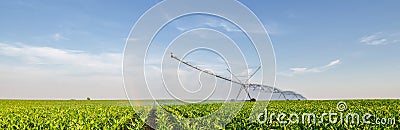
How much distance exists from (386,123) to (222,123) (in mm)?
5074

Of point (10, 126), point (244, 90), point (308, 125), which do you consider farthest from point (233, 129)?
point (244, 90)

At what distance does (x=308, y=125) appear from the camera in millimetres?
10531

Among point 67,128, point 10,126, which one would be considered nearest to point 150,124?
point 67,128

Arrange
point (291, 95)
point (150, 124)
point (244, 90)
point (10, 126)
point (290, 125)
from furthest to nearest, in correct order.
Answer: point (291, 95) → point (244, 90) → point (150, 124) → point (10, 126) → point (290, 125)

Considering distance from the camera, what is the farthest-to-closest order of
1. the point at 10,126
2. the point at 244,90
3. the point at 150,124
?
the point at 244,90 < the point at 150,124 < the point at 10,126

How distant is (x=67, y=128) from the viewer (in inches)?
413

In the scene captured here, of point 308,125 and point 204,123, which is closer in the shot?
point 308,125

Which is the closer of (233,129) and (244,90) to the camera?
(233,129)

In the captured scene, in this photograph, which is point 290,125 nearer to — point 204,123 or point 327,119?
point 327,119

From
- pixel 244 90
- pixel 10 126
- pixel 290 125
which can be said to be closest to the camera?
pixel 290 125

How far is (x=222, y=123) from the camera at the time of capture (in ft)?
39.6

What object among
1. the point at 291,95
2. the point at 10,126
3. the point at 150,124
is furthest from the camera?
the point at 291,95

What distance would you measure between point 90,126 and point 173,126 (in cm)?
269

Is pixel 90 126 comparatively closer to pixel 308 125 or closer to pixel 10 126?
pixel 10 126
